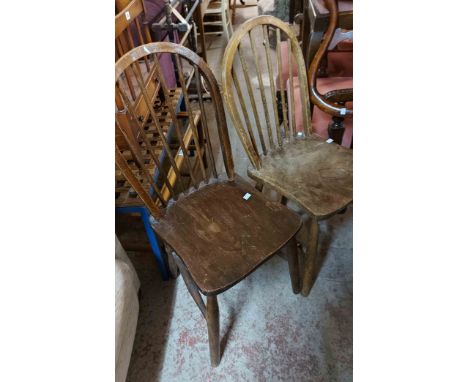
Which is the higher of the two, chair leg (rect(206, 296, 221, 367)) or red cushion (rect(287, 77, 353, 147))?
red cushion (rect(287, 77, 353, 147))

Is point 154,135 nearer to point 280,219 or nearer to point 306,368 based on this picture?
point 280,219

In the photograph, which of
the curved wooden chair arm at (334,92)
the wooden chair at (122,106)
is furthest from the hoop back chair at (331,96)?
the wooden chair at (122,106)

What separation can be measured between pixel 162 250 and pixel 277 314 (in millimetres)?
540

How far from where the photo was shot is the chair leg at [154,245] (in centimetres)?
114

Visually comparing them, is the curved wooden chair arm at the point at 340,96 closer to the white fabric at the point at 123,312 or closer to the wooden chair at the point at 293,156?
the wooden chair at the point at 293,156

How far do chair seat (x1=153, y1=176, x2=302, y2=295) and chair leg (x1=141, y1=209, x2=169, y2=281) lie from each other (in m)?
0.12

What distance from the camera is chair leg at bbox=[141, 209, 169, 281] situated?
114cm

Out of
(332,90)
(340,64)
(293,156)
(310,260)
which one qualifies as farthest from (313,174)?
(340,64)

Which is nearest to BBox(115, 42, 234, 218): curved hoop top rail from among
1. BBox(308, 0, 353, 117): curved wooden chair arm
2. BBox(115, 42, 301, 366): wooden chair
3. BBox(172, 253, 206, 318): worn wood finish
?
BBox(115, 42, 301, 366): wooden chair

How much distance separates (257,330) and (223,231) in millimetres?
489

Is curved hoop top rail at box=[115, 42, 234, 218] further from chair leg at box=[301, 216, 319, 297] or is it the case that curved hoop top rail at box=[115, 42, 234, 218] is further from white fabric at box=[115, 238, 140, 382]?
chair leg at box=[301, 216, 319, 297]

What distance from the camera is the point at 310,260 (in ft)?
3.96

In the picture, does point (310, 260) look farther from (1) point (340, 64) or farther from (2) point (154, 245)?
(1) point (340, 64)

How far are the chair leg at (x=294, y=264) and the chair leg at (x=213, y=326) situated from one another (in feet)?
1.10
